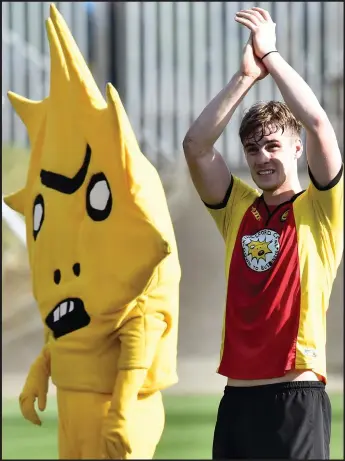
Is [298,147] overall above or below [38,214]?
above

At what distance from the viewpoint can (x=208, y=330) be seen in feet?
18.6

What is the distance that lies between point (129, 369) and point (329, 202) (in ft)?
2.14

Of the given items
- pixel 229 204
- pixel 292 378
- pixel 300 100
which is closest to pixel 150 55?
pixel 229 204

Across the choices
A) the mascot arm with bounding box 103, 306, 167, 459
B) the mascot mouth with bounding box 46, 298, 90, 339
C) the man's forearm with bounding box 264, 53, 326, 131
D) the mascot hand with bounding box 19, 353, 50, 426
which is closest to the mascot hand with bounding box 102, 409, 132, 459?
the mascot arm with bounding box 103, 306, 167, 459

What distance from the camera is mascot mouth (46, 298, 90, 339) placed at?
7.86 ft

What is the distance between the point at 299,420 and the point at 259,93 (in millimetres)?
3928

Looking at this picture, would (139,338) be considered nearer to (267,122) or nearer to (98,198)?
(98,198)

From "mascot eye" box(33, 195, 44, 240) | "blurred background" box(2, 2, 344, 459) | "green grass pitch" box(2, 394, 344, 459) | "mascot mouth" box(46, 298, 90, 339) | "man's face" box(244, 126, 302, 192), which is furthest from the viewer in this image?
"blurred background" box(2, 2, 344, 459)

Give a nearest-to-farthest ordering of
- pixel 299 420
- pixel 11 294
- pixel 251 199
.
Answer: pixel 299 420, pixel 251 199, pixel 11 294

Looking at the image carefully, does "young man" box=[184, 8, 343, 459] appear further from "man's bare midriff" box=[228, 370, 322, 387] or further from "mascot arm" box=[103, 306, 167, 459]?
"mascot arm" box=[103, 306, 167, 459]

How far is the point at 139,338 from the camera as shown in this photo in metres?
2.32

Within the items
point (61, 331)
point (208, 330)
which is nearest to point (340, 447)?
point (208, 330)

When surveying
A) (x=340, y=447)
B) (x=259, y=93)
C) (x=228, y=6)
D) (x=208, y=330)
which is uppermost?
(x=228, y=6)

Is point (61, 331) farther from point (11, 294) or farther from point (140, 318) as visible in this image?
point (11, 294)
